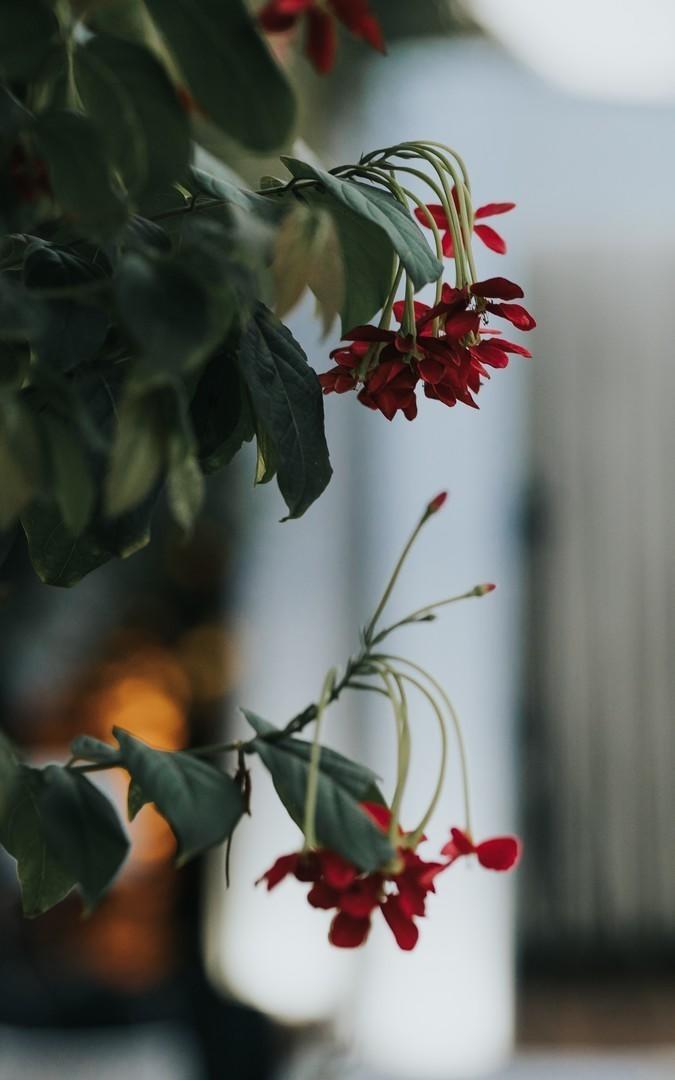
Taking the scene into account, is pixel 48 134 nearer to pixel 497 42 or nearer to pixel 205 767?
pixel 205 767

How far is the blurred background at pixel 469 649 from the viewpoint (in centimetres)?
273

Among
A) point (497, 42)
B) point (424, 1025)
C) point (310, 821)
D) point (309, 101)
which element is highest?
point (497, 42)

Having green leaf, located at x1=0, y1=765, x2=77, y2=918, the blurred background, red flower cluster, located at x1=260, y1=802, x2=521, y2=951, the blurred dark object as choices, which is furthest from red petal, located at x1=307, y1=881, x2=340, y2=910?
the blurred dark object

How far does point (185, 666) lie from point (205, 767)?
2530mm

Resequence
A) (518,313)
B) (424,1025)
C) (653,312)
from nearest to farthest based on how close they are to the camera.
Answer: (518,313)
(424,1025)
(653,312)

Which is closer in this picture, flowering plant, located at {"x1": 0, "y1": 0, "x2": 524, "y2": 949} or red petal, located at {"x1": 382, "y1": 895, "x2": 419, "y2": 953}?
flowering plant, located at {"x1": 0, "y1": 0, "x2": 524, "y2": 949}

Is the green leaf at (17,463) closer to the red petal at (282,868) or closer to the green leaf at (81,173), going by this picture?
the green leaf at (81,173)

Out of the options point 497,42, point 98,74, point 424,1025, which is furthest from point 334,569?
point 98,74

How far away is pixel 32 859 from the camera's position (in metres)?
0.50

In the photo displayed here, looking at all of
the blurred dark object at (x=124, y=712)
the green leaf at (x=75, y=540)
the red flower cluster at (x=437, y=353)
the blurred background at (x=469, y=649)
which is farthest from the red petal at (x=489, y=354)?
the blurred dark object at (x=124, y=712)

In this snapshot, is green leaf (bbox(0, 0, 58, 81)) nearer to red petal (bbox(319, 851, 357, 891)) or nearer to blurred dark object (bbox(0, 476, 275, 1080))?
red petal (bbox(319, 851, 357, 891))

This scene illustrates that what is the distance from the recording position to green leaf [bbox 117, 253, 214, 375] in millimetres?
304

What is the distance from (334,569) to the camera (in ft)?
9.71

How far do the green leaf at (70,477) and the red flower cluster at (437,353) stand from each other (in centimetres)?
18
